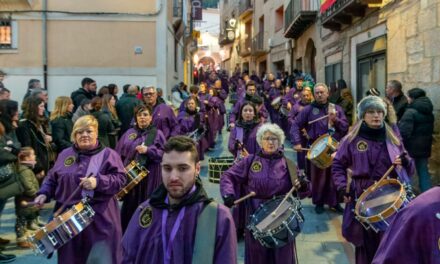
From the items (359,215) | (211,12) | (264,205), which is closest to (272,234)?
(264,205)

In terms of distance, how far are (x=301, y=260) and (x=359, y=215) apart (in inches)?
69.2

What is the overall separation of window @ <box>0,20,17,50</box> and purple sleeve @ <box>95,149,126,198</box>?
37.7 ft

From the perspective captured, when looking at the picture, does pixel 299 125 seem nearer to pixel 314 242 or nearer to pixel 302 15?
pixel 314 242

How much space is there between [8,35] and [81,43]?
210cm

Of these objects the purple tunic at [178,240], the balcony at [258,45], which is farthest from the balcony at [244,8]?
the purple tunic at [178,240]

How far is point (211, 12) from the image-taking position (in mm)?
70000

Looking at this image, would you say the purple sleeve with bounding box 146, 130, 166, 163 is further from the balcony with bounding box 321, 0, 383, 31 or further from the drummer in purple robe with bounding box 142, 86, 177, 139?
the balcony with bounding box 321, 0, 383, 31

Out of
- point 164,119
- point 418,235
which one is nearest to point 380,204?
point 418,235

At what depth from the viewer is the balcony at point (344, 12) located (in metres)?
10.9

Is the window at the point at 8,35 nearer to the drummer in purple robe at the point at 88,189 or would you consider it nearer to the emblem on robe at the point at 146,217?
the drummer in purple robe at the point at 88,189

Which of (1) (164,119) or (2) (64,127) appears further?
(1) (164,119)

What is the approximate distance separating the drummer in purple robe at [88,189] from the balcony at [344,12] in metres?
7.72

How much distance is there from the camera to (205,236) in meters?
2.62

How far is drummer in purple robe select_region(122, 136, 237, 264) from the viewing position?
8.64 ft
